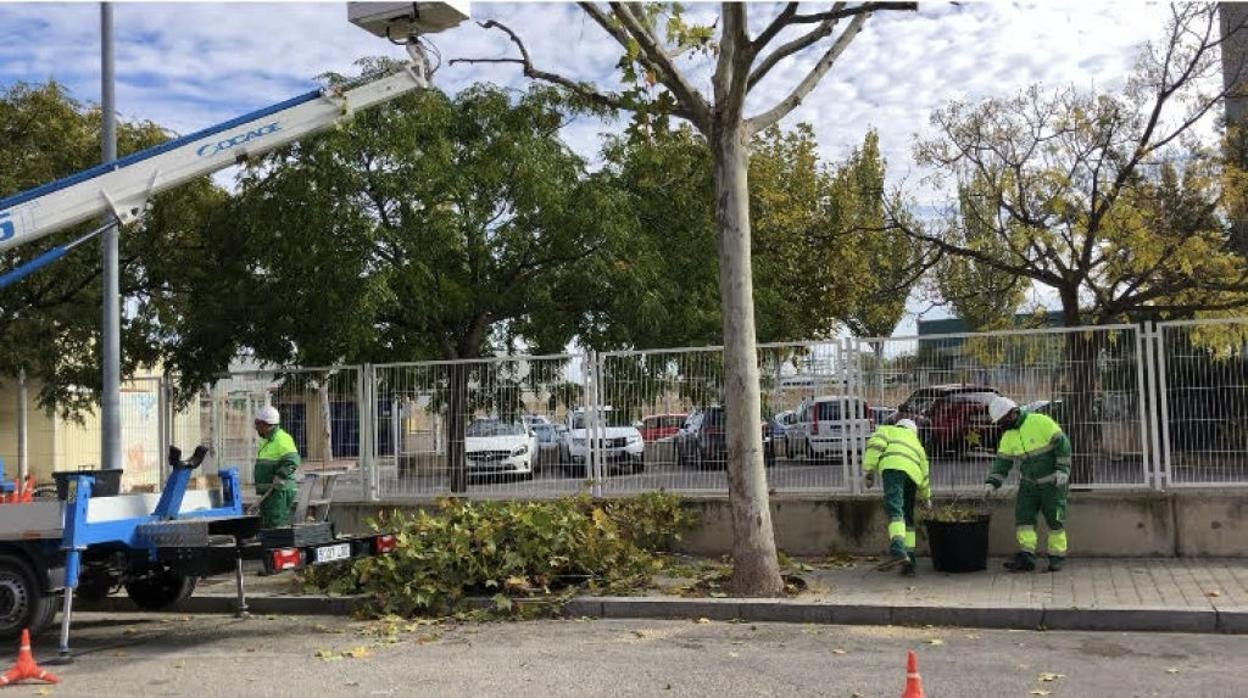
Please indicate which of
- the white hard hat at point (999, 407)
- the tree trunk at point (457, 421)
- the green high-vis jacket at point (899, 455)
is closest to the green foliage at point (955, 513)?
the green high-vis jacket at point (899, 455)

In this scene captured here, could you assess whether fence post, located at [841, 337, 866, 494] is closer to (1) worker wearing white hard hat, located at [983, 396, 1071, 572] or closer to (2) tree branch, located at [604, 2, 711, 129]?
(1) worker wearing white hard hat, located at [983, 396, 1071, 572]

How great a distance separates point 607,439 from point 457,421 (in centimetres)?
184

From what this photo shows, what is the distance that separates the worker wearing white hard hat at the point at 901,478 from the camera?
998 cm

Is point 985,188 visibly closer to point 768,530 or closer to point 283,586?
point 768,530

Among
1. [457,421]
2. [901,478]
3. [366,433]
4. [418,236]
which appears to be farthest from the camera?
[418,236]

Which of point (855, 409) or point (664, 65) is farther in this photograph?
point (855, 409)

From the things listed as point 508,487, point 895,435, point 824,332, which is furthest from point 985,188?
point 508,487

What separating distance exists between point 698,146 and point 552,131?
3386 mm

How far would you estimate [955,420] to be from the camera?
11.0 m

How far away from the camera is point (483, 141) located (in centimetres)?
1423

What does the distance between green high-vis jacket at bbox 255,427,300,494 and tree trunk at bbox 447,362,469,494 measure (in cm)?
259

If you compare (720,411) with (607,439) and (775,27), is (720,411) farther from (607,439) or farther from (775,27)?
(775,27)

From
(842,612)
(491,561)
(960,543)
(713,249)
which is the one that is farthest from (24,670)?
(713,249)

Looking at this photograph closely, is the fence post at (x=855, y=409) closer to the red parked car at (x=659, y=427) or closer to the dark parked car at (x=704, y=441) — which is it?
the dark parked car at (x=704, y=441)
